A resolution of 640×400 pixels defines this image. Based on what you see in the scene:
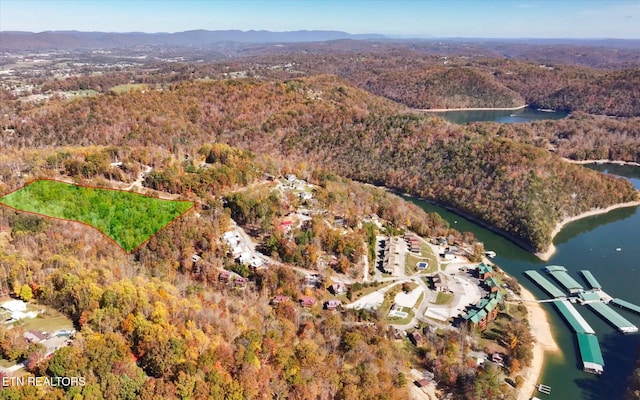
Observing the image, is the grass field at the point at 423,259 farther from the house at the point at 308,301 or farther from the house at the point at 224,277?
the house at the point at 224,277

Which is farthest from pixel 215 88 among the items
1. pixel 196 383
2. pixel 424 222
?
pixel 196 383

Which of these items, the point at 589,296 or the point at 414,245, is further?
the point at 414,245

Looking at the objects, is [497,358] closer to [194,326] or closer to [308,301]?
[308,301]

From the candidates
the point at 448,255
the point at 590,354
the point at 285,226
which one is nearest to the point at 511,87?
the point at 448,255

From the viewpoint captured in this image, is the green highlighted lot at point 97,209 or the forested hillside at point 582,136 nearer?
the green highlighted lot at point 97,209

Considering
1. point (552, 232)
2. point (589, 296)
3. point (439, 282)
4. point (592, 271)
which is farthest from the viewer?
point (552, 232)

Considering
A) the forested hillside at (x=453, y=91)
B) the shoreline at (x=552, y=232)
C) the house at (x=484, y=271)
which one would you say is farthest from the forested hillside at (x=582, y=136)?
the house at (x=484, y=271)

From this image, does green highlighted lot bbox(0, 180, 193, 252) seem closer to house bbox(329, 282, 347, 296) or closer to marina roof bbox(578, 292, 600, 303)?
house bbox(329, 282, 347, 296)
